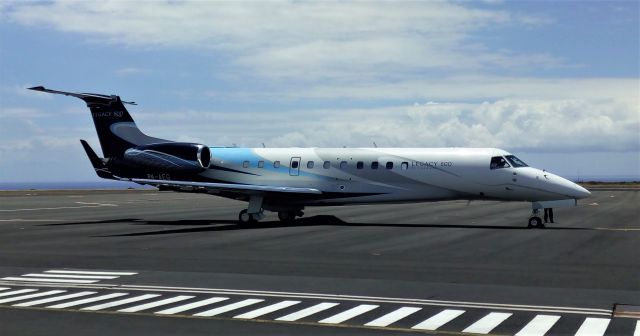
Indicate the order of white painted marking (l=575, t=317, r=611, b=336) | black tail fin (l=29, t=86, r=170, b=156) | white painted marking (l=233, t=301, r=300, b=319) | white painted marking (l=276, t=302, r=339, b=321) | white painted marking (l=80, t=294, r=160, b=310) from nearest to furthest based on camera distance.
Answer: white painted marking (l=575, t=317, r=611, b=336) < white painted marking (l=276, t=302, r=339, b=321) < white painted marking (l=233, t=301, r=300, b=319) < white painted marking (l=80, t=294, r=160, b=310) < black tail fin (l=29, t=86, r=170, b=156)

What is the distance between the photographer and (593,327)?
10.7 meters

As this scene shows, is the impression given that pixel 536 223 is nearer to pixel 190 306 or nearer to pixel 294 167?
pixel 294 167

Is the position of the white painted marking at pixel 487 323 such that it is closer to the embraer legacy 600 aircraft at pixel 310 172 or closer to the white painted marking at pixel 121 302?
the white painted marking at pixel 121 302

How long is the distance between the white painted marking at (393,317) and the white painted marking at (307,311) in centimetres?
118

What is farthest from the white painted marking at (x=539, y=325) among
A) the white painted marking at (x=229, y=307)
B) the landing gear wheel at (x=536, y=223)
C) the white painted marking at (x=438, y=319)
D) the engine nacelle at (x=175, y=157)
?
the engine nacelle at (x=175, y=157)

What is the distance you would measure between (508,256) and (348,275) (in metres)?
5.92

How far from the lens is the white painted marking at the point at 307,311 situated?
37.6ft

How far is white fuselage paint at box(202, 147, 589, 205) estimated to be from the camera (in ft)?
97.9

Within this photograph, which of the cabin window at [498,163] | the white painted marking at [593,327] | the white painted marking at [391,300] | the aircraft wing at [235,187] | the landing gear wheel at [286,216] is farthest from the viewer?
the landing gear wheel at [286,216]

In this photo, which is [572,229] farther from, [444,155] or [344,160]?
[344,160]

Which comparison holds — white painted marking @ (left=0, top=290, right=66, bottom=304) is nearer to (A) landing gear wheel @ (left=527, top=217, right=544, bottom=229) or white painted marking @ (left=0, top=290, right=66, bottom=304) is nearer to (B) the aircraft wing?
(B) the aircraft wing

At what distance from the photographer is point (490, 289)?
1435 centimetres

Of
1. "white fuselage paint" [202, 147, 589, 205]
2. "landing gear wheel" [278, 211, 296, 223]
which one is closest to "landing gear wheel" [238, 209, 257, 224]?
"white fuselage paint" [202, 147, 589, 205]

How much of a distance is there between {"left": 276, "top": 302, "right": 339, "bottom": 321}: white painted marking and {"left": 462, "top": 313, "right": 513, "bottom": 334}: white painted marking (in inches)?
104
